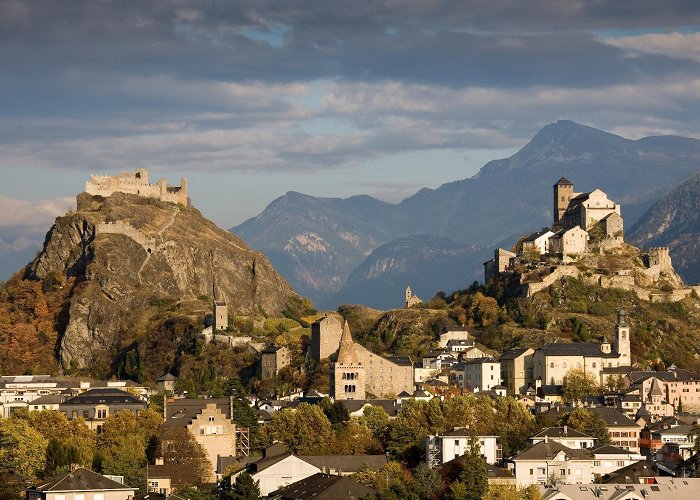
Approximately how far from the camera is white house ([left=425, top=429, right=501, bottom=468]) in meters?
96.9

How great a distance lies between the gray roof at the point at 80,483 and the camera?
87.8 m

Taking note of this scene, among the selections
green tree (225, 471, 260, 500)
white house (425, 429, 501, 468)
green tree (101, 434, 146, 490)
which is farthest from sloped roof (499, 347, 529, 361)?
green tree (225, 471, 260, 500)

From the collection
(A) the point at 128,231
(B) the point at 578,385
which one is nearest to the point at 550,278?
(B) the point at 578,385

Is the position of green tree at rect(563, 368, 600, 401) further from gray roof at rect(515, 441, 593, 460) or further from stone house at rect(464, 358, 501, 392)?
gray roof at rect(515, 441, 593, 460)

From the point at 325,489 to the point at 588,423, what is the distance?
2522 cm

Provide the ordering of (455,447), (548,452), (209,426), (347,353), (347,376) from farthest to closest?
1. (347,353)
2. (347,376)
3. (209,426)
4. (455,447)
5. (548,452)

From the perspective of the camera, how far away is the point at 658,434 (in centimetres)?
10925

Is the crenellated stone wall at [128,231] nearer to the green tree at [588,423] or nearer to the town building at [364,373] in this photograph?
the town building at [364,373]

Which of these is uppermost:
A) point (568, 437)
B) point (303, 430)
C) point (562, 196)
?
point (562, 196)

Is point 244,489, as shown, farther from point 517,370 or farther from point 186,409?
point 517,370

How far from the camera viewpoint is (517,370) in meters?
134

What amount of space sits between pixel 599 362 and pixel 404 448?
3613cm

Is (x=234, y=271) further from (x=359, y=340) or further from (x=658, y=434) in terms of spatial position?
(x=658, y=434)

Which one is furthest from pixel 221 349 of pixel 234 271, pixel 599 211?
pixel 599 211
